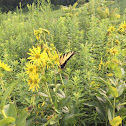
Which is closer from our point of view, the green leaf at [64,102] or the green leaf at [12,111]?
the green leaf at [12,111]

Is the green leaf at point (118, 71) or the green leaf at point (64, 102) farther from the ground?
the green leaf at point (118, 71)

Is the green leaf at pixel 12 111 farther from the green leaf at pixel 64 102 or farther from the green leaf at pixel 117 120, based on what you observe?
the green leaf at pixel 117 120

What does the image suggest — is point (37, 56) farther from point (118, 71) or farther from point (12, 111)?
point (118, 71)

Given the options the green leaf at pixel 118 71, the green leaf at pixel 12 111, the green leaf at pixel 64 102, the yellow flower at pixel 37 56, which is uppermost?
A: the yellow flower at pixel 37 56

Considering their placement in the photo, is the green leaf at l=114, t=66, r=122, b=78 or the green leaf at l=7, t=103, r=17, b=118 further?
the green leaf at l=114, t=66, r=122, b=78

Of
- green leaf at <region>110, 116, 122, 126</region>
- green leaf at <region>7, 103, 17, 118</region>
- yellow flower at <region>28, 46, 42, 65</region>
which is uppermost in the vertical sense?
yellow flower at <region>28, 46, 42, 65</region>

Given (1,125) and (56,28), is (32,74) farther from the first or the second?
(56,28)

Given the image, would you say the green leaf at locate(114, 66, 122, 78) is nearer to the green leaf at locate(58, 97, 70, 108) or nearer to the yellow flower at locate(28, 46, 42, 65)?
the green leaf at locate(58, 97, 70, 108)

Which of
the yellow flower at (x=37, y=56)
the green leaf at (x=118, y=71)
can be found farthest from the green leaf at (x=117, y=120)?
the yellow flower at (x=37, y=56)

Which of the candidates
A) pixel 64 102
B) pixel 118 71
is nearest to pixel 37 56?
pixel 64 102

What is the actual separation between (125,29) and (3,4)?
13.6 m

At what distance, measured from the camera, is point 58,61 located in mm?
962

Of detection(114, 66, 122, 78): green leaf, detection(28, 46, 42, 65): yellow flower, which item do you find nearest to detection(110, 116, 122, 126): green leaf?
detection(114, 66, 122, 78): green leaf

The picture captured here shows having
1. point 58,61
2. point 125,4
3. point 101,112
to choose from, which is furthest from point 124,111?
point 125,4
